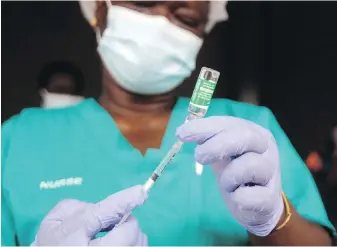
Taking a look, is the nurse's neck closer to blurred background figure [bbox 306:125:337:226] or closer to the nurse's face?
the nurse's face

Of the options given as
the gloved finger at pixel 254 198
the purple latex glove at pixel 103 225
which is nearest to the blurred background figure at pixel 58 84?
the purple latex glove at pixel 103 225

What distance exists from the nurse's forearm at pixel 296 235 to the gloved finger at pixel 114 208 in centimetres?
24

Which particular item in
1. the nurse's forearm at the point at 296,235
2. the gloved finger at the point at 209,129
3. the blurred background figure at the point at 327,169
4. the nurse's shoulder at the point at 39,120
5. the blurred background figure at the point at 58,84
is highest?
the gloved finger at the point at 209,129

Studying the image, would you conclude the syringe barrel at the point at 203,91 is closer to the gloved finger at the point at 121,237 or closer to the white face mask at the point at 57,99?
the gloved finger at the point at 121,237

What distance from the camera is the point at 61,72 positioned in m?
1.04

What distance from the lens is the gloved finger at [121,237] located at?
2.56 feet

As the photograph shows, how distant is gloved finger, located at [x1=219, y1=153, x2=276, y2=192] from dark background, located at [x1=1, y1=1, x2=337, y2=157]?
236mm

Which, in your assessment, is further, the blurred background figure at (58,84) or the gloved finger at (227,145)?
the blurred background figure at (58,84)

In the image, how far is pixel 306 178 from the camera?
98 centimetres

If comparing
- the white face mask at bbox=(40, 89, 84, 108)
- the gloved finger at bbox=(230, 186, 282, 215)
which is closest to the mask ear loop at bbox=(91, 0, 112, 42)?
the white face mask at bbox=(40, 89, 84, 108)

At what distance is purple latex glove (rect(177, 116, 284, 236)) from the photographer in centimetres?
78

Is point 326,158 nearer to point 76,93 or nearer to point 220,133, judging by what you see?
point 220,133

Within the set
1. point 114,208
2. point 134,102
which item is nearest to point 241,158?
point 114,208

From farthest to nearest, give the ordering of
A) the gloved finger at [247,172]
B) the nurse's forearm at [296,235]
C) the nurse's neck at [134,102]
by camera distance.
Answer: the nurse's neck at [134,102] < the nurse's forearm at [296,235] < the gloved finger at [247,172]
